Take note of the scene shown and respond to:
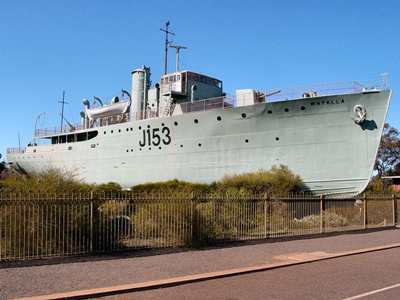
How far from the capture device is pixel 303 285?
27.5ft

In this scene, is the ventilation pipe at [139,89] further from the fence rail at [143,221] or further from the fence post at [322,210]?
the fence rail at [143,221]

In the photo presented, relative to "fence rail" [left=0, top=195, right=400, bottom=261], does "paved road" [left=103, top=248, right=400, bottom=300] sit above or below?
below

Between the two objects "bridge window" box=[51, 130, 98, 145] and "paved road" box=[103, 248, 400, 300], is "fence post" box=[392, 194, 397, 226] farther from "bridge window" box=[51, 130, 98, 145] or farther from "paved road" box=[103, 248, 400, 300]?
"bridge window" box=[51, 130, 98, 145]

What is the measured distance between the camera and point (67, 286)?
26.5 feet

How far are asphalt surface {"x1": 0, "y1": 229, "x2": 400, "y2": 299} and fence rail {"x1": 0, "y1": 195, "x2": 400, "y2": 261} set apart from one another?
692mm

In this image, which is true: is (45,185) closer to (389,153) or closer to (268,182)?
(268,182)

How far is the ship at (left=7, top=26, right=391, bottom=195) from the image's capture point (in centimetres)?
2770

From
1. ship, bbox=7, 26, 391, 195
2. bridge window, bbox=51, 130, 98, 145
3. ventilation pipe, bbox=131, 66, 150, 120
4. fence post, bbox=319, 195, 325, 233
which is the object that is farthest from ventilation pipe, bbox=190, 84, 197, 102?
fence post, bbox=319, 195, 325, 233

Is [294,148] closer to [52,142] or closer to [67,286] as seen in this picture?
[67,286]

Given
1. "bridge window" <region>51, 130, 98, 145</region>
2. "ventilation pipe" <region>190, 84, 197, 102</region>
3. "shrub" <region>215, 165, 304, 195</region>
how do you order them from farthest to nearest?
"bridge window" <region>51, 130, 98, 145</region> → "ventilation pipe" <region>190, 84, 197, 102</region> → "shrub" <region>215, 165, 304, 195</region>

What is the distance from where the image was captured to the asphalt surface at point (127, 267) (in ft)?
26.9

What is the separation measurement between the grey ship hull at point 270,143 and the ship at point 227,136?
6 cm

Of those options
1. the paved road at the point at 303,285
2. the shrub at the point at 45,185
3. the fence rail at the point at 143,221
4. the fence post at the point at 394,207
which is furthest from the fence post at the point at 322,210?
the shrub at the point at 45,185

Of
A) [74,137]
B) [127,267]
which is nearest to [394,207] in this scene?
[127,267]
